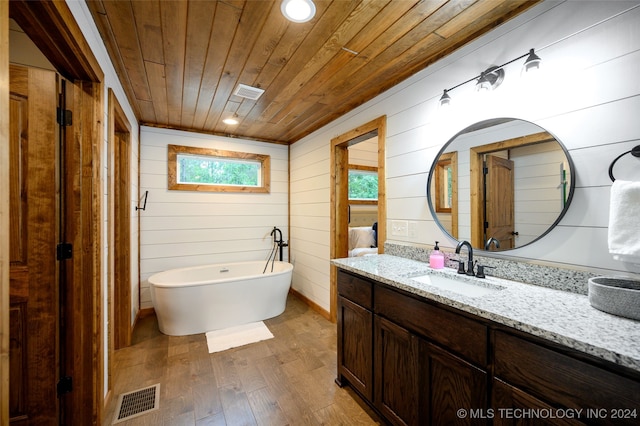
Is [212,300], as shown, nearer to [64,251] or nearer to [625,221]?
[64,251]

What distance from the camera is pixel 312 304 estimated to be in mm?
3594

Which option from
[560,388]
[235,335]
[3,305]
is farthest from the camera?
[235,335]

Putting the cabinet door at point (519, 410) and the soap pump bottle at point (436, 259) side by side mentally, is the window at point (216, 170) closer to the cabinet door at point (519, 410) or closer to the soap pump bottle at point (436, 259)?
the soap pump bottle at point (436, 259)

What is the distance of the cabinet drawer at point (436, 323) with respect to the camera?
1.11 m

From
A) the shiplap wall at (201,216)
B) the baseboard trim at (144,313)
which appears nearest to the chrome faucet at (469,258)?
the shiplap wall at (201,216)

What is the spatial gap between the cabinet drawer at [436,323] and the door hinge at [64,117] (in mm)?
2026

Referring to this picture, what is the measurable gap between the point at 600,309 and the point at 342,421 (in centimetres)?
150

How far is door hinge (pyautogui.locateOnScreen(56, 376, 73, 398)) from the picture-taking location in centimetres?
150

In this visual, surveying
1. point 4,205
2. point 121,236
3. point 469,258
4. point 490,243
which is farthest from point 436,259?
point 121,236

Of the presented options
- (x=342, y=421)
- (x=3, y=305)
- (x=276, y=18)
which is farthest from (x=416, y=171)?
(x=3, y=305)

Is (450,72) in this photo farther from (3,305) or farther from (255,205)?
(255,205)

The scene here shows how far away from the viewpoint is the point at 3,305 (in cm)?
69

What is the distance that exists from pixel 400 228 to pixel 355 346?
1.00 metres

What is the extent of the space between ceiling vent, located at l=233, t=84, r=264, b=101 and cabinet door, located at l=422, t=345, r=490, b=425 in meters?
→ 2.38
